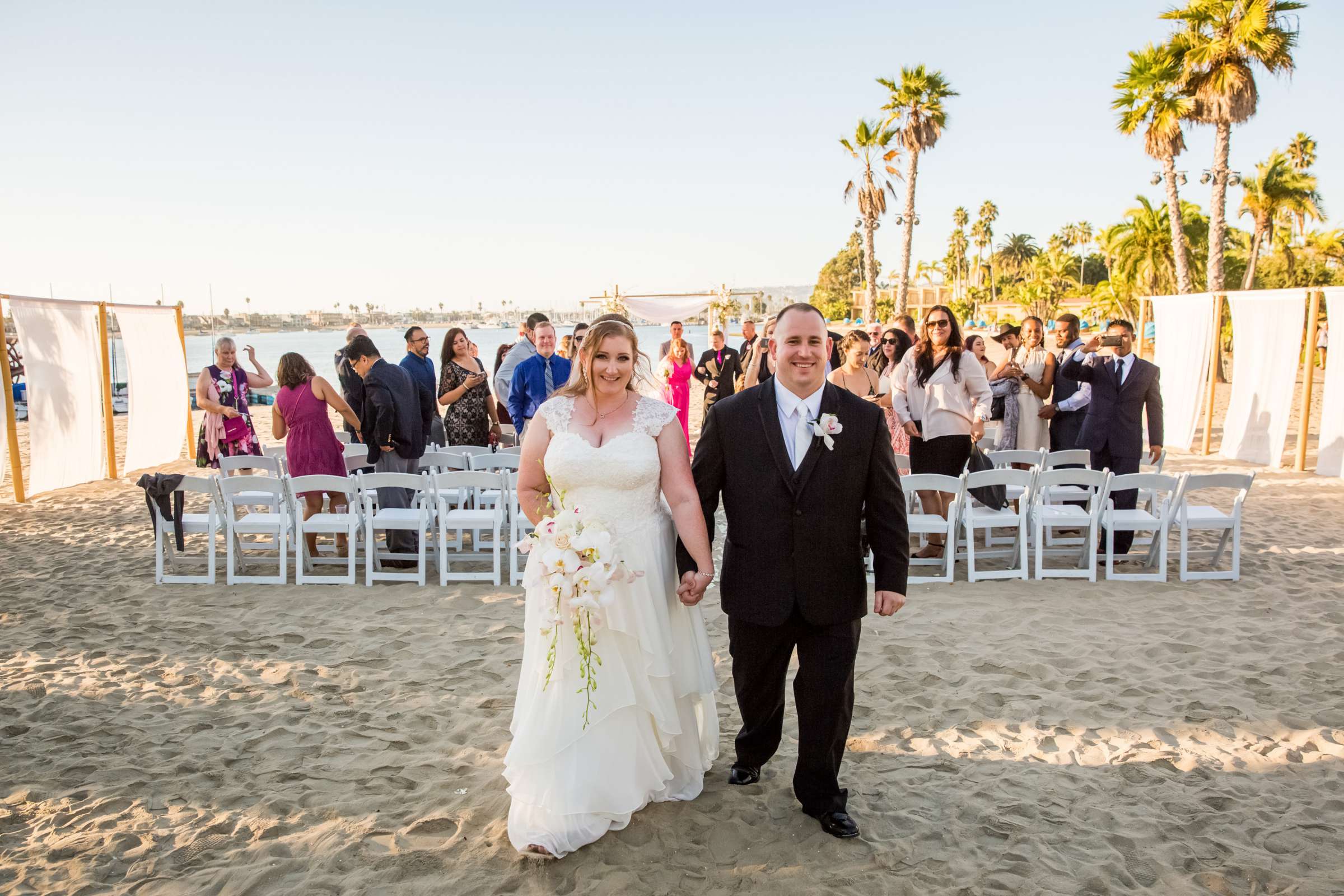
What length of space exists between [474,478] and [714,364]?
5.68 meters

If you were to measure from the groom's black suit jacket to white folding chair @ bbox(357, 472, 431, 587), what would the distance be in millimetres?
4021

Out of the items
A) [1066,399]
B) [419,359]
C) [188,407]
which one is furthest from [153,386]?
[1066,399]

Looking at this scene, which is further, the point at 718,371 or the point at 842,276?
the point at 842,276

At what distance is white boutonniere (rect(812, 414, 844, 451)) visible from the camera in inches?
122

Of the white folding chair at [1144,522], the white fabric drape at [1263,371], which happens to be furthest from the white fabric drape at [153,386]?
the white fabric drape at [1263,371]

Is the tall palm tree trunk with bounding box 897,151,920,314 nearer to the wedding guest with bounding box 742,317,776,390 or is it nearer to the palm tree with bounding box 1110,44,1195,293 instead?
the palm tree with bounding box 1110,44,1195,293

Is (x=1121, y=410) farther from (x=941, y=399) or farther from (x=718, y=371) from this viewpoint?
(x=718, y=371)

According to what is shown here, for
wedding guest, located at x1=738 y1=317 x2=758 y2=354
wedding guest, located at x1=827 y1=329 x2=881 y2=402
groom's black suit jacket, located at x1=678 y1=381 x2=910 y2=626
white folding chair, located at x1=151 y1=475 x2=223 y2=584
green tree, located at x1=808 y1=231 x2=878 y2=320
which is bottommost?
white folding chair, located at x1=151 y1=475 x2=223 y2=584

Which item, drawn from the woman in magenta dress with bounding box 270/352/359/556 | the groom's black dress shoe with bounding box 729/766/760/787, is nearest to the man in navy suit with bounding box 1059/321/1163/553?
the groom's black dress shoe with bounding box 729/766/760/787

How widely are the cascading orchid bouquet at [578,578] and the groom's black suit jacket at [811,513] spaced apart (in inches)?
18.0

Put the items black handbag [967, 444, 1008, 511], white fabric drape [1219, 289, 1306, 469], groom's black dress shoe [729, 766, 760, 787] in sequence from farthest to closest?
1. white fabric drape [1219, 289, 1306, 469]
2. black handbag [967, 444, 1008, 511]
3. groom's black dress shoe [729, 766, 760, 787]

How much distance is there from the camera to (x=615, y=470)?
3.40 meters

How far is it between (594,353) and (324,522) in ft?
14.7

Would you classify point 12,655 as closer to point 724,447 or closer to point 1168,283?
point 724,447
